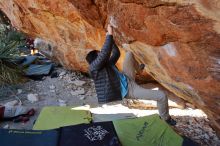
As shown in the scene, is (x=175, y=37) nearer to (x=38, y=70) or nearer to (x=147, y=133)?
(x=147, y=133)

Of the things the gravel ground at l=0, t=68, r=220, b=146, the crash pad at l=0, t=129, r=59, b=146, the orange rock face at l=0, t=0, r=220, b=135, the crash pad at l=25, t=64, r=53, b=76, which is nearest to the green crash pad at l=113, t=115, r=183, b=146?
the orange rock face at l=0, t=0, r=220, b=135

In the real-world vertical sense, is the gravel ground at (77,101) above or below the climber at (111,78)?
below

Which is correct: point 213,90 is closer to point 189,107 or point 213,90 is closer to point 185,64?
point 185,64

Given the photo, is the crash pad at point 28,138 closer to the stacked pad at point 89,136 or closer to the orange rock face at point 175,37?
the stacked pad at point 89,136

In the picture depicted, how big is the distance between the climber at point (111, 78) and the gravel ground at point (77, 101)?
1213 millimetres

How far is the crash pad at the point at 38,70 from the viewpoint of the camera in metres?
10.2

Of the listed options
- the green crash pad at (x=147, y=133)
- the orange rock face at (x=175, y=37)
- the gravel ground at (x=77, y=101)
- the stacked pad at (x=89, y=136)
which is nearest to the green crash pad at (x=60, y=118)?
the gravel ground at (x=77, y=101)

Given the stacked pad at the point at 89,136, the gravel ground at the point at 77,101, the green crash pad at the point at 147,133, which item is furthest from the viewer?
the gravel ground at the point at 77,101

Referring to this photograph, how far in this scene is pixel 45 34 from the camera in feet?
30.6

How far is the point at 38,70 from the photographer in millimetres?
10477

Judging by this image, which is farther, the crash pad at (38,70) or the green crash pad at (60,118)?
the crash pad at (38,70)

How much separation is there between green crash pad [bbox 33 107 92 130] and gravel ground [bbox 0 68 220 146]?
809 mm

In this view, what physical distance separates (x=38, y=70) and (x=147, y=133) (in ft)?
19.3

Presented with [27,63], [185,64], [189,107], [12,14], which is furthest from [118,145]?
[27,63]
